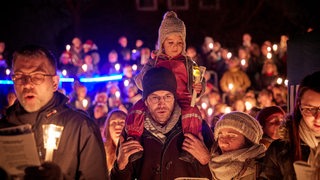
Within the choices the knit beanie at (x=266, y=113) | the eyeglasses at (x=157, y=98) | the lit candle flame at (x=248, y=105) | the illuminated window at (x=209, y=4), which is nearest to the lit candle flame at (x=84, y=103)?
the lit candle flame at (x=248, y=105)

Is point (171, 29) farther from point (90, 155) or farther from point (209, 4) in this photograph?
point (209, 4)

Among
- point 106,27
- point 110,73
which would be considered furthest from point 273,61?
point 106,27

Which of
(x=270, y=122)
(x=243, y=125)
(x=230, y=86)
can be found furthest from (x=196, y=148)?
(x=230, y=86)

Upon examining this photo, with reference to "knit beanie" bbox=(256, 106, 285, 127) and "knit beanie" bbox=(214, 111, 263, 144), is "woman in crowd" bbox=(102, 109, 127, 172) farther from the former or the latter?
"knit beanie" bbox=(214, 111, 263, 144)

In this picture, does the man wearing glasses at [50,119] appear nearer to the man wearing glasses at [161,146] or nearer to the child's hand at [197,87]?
the man wearing glasses at [161,146]

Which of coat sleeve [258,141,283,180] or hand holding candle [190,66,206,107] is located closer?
coat sleeve [258,141,283,180]

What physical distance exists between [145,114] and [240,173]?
1.03 metres

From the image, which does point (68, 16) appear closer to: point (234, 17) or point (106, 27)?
point (106, 27)

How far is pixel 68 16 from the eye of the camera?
77.3ft

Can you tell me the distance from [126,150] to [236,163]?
0.98 meters

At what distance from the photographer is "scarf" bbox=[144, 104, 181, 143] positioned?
14.1ft

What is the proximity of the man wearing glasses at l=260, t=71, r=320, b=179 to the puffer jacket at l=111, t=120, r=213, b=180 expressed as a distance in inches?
26.3

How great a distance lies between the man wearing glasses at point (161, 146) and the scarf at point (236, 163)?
0.55 ft

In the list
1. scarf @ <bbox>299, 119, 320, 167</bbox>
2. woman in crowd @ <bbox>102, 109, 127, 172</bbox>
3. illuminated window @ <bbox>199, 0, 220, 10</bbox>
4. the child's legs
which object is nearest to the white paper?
the child's legs
